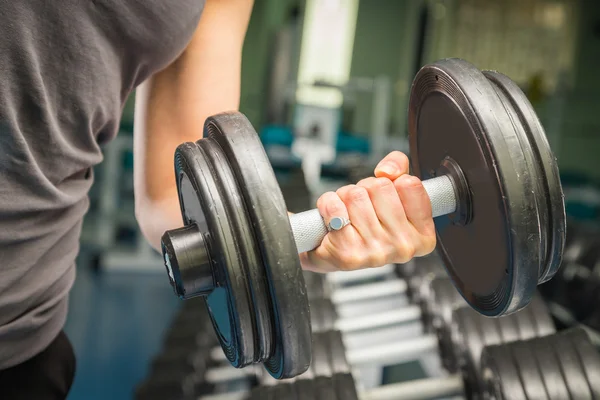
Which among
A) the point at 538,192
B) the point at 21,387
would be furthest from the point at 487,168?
the point at 21,387

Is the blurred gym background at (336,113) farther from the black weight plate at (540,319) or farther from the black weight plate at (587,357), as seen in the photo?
the black weight plate at (587,357)

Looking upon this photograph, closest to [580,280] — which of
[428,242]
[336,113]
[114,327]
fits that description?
[428,242]

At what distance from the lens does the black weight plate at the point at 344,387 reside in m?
0.94

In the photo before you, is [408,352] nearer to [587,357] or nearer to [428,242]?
[587,357]

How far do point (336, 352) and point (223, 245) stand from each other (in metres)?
0.73

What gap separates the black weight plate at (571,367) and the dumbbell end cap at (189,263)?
26.0 inches

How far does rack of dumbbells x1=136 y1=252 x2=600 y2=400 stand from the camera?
37.3 inches

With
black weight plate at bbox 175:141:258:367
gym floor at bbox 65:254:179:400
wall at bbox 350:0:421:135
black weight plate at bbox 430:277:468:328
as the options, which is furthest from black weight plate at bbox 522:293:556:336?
wall at bbox 350:0:421:135

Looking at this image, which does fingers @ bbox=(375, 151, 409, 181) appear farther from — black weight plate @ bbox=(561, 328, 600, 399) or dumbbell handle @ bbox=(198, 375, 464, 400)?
dumbbell handle @ bbox=(198, 375, 464, 400)

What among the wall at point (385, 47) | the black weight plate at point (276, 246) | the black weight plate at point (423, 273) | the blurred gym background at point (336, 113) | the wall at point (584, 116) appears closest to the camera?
the black weight plate at point (276, 246)

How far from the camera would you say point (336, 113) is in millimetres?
3072

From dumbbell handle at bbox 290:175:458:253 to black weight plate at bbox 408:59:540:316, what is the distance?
0.02m

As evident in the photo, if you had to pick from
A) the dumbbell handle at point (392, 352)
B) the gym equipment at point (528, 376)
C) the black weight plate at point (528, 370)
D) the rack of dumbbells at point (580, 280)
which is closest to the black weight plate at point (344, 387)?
the gym equipment at point (528, 376)

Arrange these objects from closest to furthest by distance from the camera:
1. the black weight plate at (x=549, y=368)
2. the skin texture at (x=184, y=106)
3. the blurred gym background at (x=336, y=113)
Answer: the skin texture at (x=184, y=106) < the black weight plate at (x=549, y=368) < the blurred gym background at (x=336, y=113)
